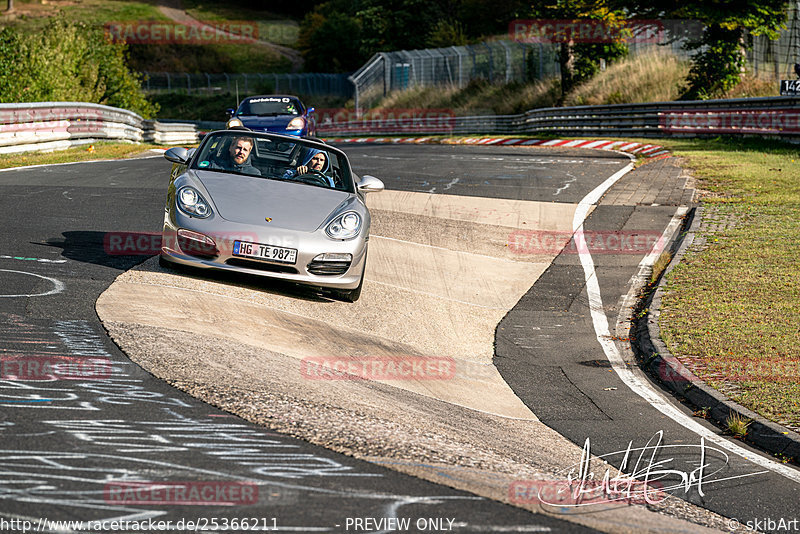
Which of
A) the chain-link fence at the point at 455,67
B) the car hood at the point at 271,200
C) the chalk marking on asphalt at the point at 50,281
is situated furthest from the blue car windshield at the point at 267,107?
the chain-link fence at the point at 455,67

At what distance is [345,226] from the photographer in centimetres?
869

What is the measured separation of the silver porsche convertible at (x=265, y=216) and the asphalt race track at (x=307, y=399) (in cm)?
36

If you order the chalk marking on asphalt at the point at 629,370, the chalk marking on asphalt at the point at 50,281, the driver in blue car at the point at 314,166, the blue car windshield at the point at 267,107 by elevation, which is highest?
the blue car windshield at the point at 267,107

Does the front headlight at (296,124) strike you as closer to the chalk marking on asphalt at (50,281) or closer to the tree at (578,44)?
the chalk marking on asphalt at (50,281)

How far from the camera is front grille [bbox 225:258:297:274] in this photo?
26.9 ft

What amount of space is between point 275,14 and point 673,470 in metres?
112

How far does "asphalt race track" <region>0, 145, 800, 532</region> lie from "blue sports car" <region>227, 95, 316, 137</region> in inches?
Result: 316

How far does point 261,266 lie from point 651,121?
2419 centimetres

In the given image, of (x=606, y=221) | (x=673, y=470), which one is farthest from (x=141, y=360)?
(x=606, y=221)

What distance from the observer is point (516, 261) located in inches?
497

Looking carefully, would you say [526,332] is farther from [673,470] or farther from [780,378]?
[673,470]

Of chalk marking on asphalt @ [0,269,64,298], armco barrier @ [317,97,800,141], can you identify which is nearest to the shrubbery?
armco barrier @ [317,97,800,141]

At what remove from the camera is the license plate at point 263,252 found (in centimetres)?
815

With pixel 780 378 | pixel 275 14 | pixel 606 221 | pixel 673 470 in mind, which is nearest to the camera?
pixel 673 470
